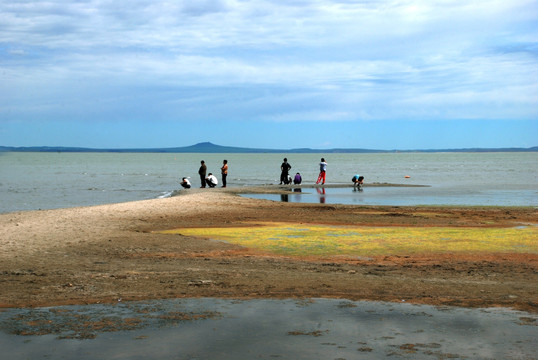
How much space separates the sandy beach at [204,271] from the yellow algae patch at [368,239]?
2.54 ft

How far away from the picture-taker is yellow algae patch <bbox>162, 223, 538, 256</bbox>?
48.2 feet

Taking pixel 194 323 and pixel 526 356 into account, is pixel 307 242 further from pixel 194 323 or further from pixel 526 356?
pixel 526 356

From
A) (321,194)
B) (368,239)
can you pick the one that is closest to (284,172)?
(321,194)

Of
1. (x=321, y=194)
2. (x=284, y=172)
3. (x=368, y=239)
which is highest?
(x=284, y=172)

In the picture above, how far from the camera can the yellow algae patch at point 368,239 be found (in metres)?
14.7

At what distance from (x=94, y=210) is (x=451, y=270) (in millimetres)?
15940

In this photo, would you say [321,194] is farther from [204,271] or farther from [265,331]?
[265,331]

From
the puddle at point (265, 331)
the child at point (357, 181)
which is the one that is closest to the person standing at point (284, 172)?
the child at point (357, 181)

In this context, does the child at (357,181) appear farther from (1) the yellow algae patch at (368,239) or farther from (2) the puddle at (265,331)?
(2) the puddle at (265,331)

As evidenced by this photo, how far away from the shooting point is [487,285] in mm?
10250

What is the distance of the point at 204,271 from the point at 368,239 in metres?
6.39

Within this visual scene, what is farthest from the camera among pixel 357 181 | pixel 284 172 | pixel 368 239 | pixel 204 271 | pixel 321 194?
pixel 357 181

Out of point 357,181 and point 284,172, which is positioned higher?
point 284,172

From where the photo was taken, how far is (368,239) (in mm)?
16578
